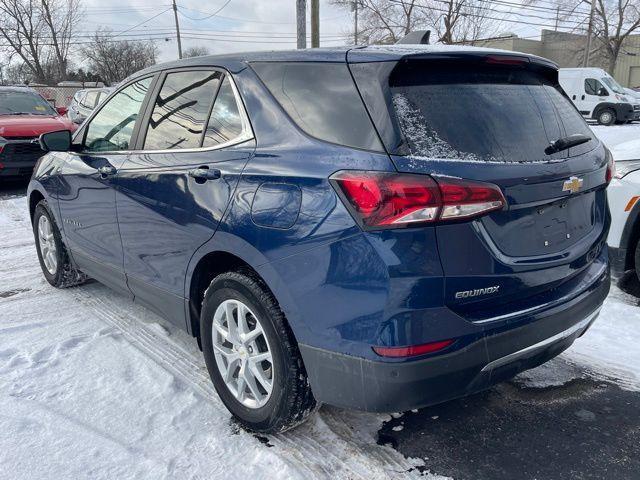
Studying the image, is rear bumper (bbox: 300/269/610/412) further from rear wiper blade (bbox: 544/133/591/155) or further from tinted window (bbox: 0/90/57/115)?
tinted window (bbox: 0/90/57/115)

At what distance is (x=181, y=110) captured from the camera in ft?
10.0

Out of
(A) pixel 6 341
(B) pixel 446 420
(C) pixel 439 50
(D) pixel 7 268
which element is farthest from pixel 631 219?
(D) pixel 7 268

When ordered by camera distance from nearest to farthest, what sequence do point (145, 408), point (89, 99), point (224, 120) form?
point (224, 120) → point (145, 408) → point (89, 99)

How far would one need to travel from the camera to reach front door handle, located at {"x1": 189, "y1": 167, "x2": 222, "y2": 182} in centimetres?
258

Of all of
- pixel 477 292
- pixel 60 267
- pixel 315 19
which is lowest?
pixel 60 267

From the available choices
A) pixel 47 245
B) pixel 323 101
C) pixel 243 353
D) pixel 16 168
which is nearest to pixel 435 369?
pixel 243 353

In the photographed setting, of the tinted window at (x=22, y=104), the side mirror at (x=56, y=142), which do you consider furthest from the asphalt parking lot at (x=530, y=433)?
the tinted window at (x=22, y=104)

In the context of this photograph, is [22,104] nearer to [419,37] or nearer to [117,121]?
[117,121]

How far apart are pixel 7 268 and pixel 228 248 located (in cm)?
393

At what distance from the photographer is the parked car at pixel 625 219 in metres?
4.24

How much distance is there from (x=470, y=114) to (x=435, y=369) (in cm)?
102

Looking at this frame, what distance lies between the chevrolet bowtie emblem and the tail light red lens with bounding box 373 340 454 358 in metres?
0.91

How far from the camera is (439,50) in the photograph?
229cm

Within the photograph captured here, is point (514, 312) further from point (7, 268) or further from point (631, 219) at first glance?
point (7, 268)
